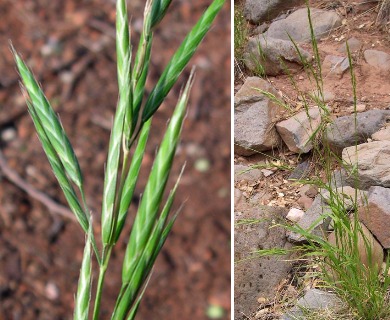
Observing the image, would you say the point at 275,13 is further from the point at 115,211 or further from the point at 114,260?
the point at 115,211

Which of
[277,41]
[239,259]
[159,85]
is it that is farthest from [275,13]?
[159,85]

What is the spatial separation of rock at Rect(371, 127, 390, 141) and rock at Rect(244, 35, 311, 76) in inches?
15.5

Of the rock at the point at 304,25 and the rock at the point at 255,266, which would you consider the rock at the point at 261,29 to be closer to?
the rock at the point at 304,25

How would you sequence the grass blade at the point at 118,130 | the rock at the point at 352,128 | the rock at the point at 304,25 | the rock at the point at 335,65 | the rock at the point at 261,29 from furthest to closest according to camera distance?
the rock at the point at 261,29, the rock at the point at 304,25, the rock at the point at 335,65, the rock at the point at 352,128, the grass blade at the point at 118,130

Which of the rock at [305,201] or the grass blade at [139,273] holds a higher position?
the grass blade at [139,273]

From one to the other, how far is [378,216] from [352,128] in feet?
1.06

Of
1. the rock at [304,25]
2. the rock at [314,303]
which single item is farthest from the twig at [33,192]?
the rock at [304,25]

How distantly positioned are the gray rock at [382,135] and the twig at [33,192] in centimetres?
85

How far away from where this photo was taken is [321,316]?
1389 millimetres

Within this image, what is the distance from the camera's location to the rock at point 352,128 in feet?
5.69

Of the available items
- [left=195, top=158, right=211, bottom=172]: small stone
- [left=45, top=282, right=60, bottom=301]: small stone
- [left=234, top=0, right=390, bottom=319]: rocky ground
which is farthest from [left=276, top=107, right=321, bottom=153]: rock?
[left=45, top=282, right=60, bottom=301]: small stone

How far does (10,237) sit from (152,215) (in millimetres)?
1279

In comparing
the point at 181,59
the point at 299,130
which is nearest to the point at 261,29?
the point at 299,130

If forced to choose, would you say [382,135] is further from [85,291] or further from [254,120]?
[85,291]
